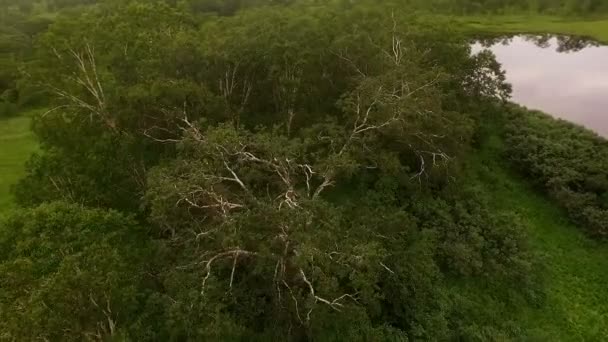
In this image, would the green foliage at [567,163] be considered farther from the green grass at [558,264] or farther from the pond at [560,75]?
the pond at [560,75]

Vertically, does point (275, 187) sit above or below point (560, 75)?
above

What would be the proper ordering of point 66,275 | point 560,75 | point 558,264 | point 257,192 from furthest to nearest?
point 560,75 → point 558,264 → point 257,192 → point 66,275

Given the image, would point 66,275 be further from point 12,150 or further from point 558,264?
point 12,150

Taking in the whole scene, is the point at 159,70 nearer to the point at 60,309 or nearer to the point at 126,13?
the point at 126,13

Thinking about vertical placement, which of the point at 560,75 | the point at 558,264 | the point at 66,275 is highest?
the point at 66,275

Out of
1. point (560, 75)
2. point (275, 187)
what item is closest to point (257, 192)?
point (275, 187)

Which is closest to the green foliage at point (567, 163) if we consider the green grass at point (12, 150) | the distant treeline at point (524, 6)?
the green grass at point (12, 150)
